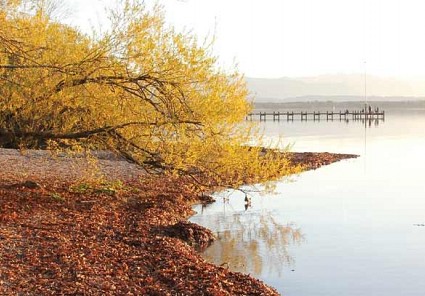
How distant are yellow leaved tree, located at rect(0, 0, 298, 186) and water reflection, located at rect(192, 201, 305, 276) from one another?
1570 mm

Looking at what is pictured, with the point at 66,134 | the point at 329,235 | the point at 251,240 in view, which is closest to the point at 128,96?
the point at 66,134

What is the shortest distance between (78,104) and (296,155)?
2670 centimetres

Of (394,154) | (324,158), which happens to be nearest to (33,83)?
(324,158)

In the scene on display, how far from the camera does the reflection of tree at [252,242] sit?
14.3 m

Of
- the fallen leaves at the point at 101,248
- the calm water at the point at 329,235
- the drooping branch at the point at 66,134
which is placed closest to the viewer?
the fallen leaves at the point at 101,248

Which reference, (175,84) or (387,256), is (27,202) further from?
(387,256)

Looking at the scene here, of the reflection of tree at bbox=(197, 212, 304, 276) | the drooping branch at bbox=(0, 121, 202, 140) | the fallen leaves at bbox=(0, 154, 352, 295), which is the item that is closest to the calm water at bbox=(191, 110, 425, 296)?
the reflection of tree at bbox=(197, 212, 304, 276)

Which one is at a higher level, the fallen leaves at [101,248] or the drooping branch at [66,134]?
the drooping branch at [66,134]

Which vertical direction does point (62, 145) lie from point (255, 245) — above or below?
above

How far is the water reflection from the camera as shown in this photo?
562 inches

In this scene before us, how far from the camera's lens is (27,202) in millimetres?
17375

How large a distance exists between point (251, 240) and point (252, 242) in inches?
9.3

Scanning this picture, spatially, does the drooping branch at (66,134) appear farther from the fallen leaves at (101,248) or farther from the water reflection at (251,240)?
the water reflection at (251,240)

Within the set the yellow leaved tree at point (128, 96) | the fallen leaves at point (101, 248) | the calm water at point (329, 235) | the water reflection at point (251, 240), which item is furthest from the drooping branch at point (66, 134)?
Result: the calm water at point (329, 235)
